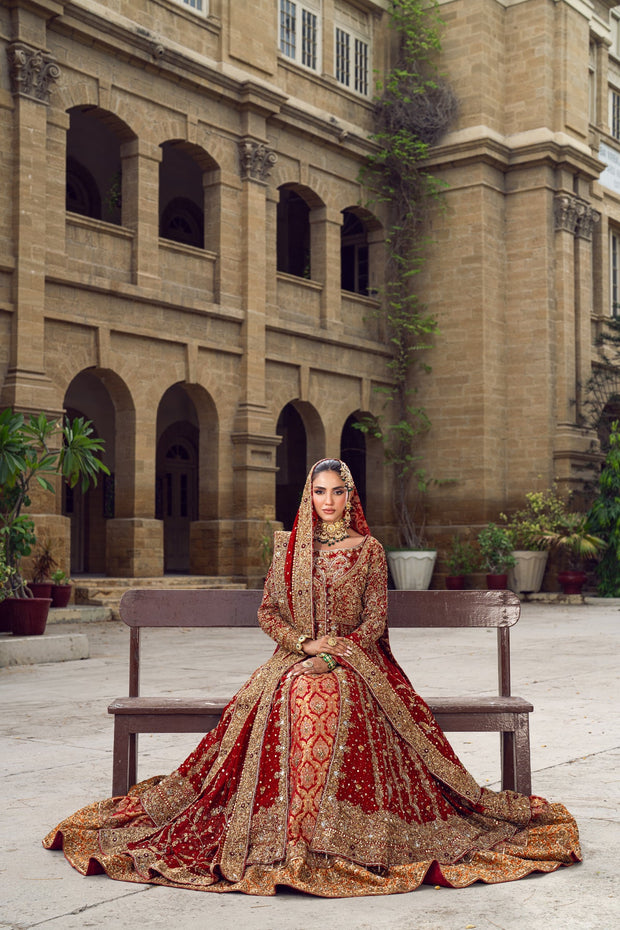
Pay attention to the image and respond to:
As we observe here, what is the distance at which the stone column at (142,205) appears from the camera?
17391mm

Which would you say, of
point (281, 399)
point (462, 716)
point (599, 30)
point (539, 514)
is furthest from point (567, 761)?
point (599, 30)

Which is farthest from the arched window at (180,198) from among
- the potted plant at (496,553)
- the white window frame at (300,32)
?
the potted plant at (496,553)

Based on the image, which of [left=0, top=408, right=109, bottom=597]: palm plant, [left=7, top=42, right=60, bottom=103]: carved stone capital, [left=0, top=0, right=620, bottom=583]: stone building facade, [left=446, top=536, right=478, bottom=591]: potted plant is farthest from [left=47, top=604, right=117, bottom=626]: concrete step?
[left=446, top=536, right=478, bottom=591]: potted plant

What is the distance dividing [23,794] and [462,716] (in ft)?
6.80

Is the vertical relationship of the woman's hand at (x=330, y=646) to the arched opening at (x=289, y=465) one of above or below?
below

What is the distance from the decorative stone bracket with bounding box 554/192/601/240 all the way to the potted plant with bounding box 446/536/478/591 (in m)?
6.30

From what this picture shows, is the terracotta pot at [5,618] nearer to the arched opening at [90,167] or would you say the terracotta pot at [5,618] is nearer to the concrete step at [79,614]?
the concrete step at [79,614]

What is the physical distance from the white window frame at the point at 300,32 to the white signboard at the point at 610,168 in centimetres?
746

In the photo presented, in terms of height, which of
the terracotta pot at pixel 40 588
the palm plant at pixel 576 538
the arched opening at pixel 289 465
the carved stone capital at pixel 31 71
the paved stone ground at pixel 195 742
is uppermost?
the carved stone capital at pixel 31 71

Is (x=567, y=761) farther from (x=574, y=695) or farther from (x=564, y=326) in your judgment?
(x=564, y=326)

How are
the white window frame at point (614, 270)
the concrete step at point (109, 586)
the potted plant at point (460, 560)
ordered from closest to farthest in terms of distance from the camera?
the concrete step at point (109, 586)
the potted plant at point (460, 560)
the white window frame at point (614, 270)

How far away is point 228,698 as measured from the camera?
5.16 meters

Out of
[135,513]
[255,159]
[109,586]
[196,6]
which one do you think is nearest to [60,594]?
[109,586]

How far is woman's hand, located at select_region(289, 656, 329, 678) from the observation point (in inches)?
180
